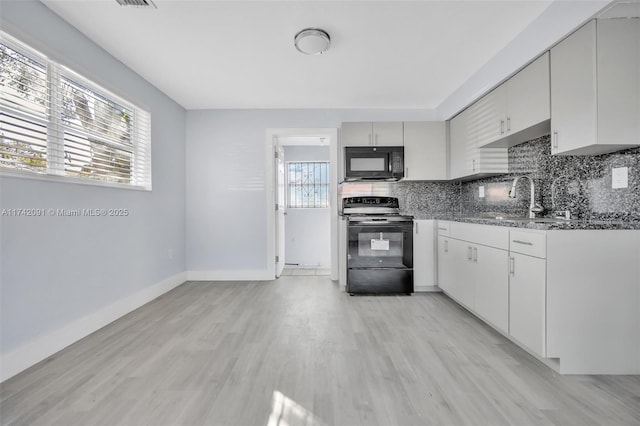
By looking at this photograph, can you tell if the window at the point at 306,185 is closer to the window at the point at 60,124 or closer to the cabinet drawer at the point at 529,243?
the window at the point at 60,124

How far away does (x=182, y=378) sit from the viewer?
1594 millimetres

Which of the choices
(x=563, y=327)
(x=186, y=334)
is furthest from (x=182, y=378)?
(x=563, y=327)

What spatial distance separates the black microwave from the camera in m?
3.39

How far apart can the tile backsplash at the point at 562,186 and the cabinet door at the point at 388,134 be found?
3.51ft

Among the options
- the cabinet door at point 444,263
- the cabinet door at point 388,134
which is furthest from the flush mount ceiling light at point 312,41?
the cabinet door at point 444,263

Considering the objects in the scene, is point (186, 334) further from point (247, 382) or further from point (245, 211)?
point (245, 211)

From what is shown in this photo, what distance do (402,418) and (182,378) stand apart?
1203 mm

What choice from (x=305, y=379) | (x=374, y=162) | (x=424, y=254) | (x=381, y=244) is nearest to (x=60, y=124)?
(x=305, y=379)

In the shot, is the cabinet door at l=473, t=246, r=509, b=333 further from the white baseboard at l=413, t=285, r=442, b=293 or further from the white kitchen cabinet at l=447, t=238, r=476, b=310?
the white baseboard at l=413, t=285, r=442, b=293

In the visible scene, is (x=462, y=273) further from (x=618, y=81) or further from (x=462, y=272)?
(x=618, y=81)

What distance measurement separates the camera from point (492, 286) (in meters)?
2.13

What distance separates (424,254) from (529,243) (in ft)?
5.03

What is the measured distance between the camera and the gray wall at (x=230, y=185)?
150 inches

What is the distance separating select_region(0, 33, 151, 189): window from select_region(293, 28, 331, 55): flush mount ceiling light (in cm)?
172
